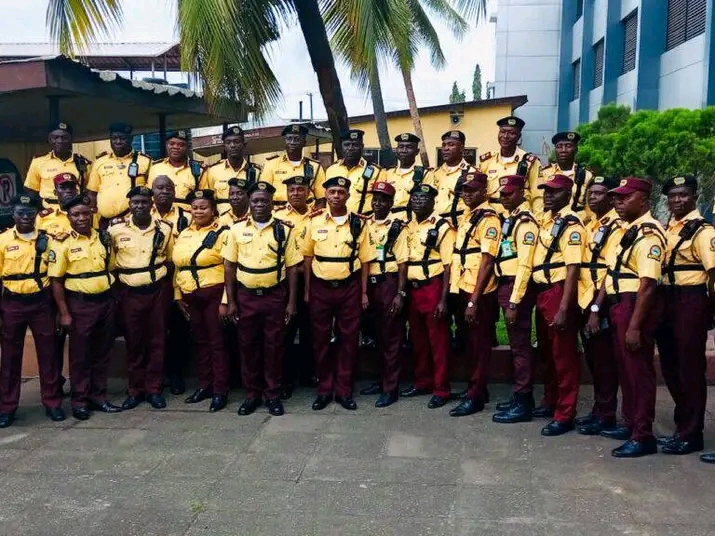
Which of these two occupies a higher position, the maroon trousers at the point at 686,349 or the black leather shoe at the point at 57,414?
the maroon trousers at the point at 686,349

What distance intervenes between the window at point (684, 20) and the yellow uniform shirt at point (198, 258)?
10348mm

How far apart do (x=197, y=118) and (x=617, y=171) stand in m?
6.15

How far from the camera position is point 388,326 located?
6.61m

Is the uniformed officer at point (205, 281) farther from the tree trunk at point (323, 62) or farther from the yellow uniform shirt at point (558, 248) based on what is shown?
the yellow uniform shirt at point (558, 248)

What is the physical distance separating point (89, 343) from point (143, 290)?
25.0 inches

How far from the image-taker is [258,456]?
5402mm

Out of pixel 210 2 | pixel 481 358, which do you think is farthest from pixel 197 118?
pixel 481 358

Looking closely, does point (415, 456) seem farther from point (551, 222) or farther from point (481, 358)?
point (551, 222)

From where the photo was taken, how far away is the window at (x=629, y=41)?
1797 cm

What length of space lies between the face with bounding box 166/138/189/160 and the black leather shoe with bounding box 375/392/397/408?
123 inches

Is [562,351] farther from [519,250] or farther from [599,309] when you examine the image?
[519,250]

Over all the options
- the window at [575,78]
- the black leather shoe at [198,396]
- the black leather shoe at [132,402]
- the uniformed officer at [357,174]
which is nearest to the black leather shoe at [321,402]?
the black leather shoe at [198,396]

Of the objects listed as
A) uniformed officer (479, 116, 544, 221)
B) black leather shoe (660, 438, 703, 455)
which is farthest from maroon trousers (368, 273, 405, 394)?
black leather shoe (660, 438, 703, 455)

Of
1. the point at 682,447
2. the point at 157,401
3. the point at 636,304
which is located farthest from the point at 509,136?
the point at 157,401
